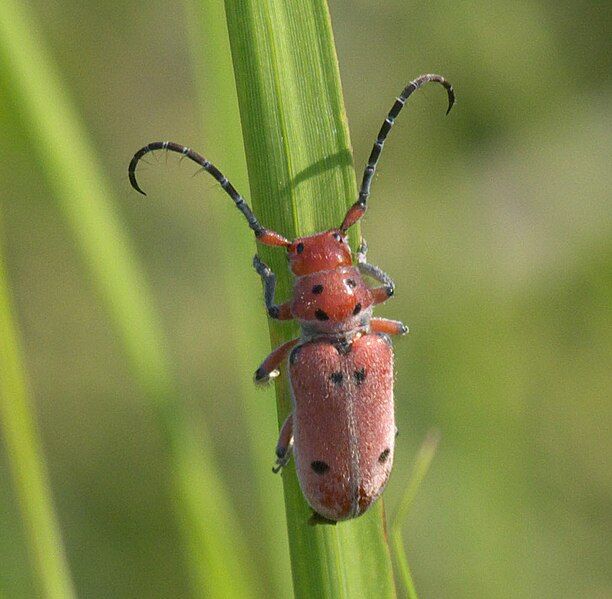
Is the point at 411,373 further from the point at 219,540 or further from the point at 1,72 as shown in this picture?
the point at 1,72

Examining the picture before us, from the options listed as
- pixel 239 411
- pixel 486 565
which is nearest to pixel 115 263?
pixel 486 565

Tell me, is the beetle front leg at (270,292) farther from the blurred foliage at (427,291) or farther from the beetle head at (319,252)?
the blurred foliage at (427,291)

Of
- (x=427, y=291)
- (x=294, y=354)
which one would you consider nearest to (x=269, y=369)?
(x=294, y=354)

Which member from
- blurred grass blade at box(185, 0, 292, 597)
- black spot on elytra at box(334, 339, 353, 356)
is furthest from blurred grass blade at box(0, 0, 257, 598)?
black spot on elytra at box(334, 339, 353, 356)

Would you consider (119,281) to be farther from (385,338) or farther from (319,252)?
(385,338)

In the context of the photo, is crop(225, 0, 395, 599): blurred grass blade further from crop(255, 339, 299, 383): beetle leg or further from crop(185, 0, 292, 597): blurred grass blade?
crop(255, 339, 299, 383): beetle leg

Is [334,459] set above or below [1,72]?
below
